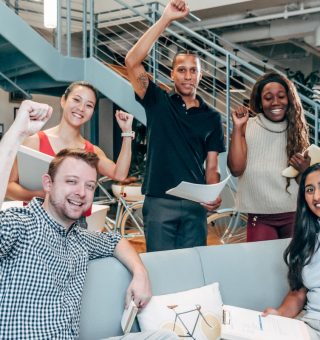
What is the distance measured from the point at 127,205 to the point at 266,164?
2.59 metres

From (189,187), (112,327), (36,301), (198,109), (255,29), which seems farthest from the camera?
(255,29)

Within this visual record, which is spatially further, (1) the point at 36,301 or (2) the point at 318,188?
(2) the point at 318,188

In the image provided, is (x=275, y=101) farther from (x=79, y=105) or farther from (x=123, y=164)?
(x=79, y=105)

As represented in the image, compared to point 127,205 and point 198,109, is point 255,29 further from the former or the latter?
point 198,109

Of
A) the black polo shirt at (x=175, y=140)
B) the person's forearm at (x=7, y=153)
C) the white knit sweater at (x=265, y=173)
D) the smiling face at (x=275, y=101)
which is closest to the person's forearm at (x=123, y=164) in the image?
the black polo shirt at (x=175, y=140)

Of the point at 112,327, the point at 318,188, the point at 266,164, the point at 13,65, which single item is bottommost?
the point at 112,327

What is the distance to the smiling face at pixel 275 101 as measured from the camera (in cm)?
220

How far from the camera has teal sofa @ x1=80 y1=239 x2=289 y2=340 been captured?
65.9 inches

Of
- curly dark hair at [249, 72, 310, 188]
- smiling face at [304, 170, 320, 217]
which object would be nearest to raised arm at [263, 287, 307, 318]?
smiling face at [304, 170, 320, 217]

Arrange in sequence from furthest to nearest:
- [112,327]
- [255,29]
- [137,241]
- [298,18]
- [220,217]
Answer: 1. [255,29]
2. [298,18]
3. [137,241]
4. [220,217]
5. [112,327]

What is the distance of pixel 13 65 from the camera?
15.1 feet

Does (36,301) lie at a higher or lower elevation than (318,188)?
lower

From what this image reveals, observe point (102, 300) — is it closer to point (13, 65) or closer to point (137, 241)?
point (137, 241)

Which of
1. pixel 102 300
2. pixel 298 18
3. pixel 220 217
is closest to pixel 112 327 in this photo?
pixel 102 300
